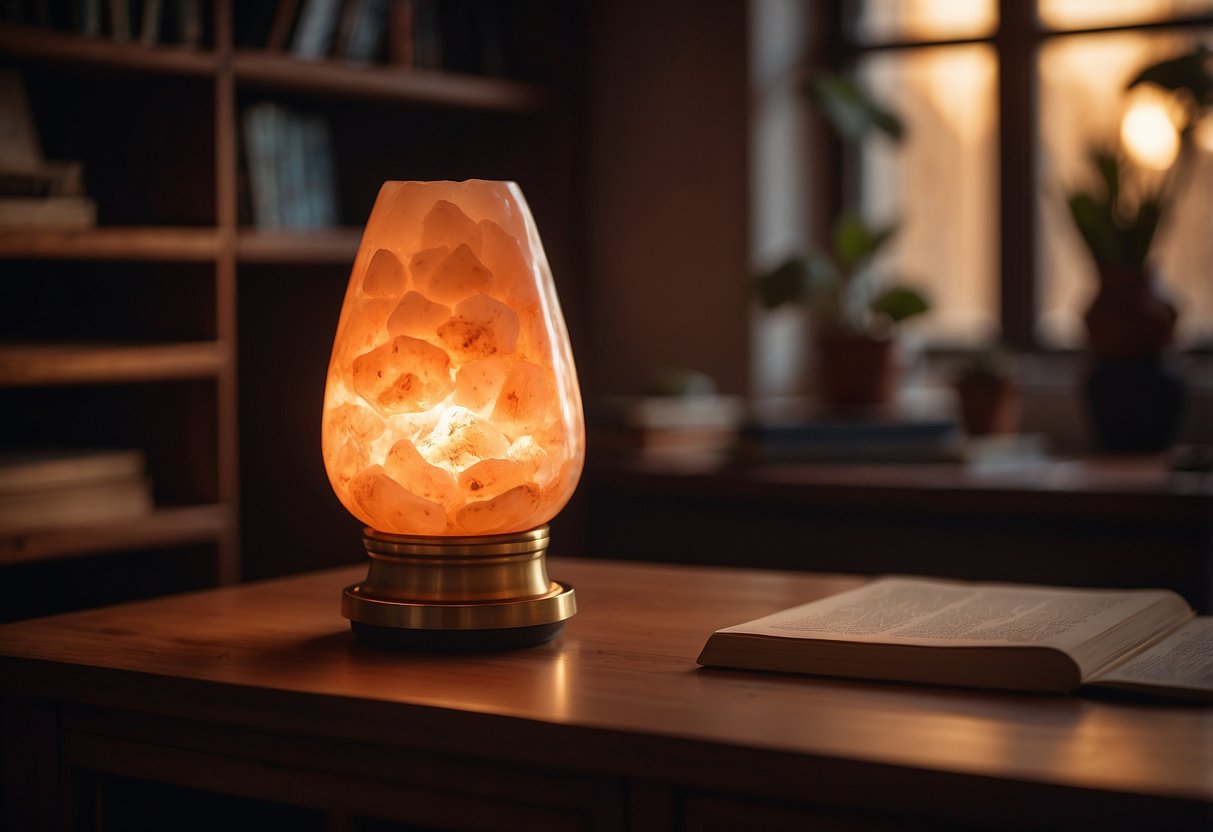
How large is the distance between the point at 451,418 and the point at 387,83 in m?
1.67

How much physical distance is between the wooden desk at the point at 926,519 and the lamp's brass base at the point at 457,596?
1.14m

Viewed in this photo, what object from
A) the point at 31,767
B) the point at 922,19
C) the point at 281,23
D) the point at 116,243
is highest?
the point at 922,19

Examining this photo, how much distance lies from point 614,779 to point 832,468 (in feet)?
5.07

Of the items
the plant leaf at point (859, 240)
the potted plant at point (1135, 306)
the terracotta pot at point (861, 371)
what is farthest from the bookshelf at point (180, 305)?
the potted plant at point (1135, 306)

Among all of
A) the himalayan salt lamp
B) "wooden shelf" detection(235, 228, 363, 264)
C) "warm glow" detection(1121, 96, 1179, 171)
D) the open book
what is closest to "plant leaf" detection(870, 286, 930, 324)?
"warm glow" detection(1121, 96, 1179, 171)

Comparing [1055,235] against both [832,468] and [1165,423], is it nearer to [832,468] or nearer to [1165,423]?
Answer: [1165,423]

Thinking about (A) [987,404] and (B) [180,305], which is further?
(A) [987,404]

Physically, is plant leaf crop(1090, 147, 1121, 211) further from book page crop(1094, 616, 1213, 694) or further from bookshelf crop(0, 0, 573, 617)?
book page crop(1094, 616, 1213, 694)

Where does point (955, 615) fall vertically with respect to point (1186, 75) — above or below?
below

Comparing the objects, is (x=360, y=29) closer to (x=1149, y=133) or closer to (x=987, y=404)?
(x=987, y=404)

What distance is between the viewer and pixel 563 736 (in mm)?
847

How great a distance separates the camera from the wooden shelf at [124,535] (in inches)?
80.8

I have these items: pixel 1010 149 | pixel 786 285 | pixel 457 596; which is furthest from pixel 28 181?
pixel 1010 149

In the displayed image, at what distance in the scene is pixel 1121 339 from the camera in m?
2.44
